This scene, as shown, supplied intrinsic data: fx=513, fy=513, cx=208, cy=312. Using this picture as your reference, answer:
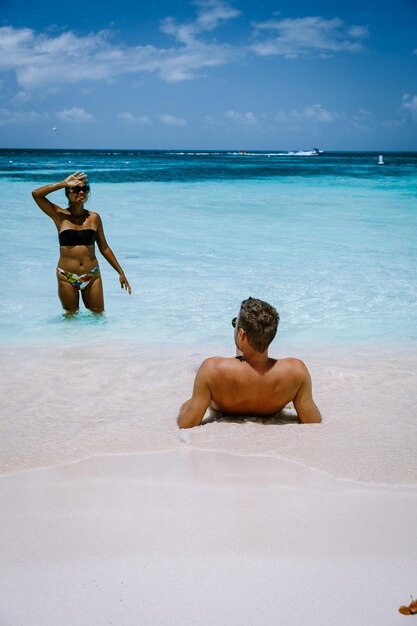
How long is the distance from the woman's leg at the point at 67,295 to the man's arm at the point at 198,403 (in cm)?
287

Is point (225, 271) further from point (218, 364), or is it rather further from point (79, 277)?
point (218, 364)

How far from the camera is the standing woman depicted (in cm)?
495

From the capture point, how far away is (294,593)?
1711mm

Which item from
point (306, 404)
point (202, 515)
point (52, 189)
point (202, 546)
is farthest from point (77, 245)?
point (202, 546)

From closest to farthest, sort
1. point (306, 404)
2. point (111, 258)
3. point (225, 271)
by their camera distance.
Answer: point (306, 404) → point (111, 258) → point (225, 271)

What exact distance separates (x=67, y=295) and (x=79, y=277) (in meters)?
0.23

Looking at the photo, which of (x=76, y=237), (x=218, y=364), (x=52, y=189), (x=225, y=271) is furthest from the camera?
(x=225, y=271)

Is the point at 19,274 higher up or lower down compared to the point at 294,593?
higher up

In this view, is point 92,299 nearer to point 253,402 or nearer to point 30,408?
point 30,408

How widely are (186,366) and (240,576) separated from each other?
2298 millimetres

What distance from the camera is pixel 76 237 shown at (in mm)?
5172

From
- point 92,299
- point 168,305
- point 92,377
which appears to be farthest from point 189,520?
point 168,305

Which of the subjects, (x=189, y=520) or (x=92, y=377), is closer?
(x=189, y=520)

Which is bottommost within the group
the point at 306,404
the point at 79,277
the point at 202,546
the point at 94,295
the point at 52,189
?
the point at 202,546
